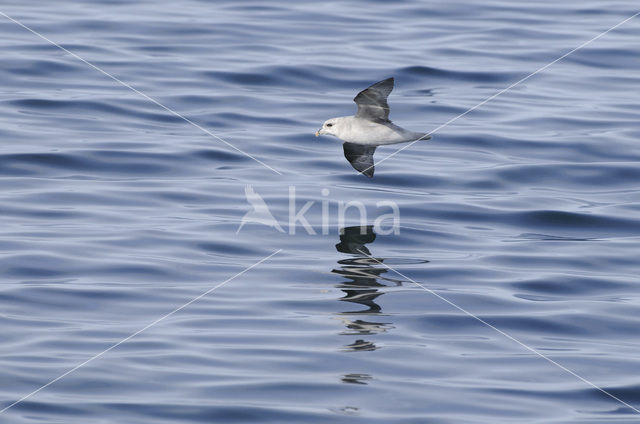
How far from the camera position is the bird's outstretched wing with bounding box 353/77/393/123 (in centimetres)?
1255

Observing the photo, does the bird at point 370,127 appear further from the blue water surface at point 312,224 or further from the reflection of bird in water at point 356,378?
the reflection of bird in water at point 356,378

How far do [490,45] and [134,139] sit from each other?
9324 millimetres

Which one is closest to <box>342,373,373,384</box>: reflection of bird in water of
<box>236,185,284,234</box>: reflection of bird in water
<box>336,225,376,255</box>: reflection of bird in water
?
<box>336,225,376,255</box>: reflection of bird in water

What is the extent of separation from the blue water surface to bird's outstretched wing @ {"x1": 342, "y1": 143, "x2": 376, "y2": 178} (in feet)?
3.32

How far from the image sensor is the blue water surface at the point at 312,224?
10.3m

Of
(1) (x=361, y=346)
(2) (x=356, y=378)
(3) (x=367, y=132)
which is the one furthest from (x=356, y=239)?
(2) (x=356, y=378)

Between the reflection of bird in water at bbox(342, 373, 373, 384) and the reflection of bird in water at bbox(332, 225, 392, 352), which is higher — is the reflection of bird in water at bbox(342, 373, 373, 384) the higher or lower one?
the lower one

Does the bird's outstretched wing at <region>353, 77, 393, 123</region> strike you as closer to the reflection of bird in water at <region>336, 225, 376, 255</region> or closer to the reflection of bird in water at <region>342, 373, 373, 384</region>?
the reflection of bird in water at <region>336, 225, 376, 255</region>

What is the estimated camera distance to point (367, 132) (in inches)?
506

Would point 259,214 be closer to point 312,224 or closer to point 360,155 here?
point 312,224

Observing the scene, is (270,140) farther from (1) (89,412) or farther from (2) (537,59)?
(1) (89,412)

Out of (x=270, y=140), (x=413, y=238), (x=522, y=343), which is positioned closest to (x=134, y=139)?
(x=270, y=140)

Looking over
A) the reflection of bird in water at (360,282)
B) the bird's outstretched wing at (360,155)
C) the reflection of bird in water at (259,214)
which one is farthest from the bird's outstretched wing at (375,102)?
the reflection of bird in water at (259,214)

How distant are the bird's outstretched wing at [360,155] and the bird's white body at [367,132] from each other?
0.92 meters
